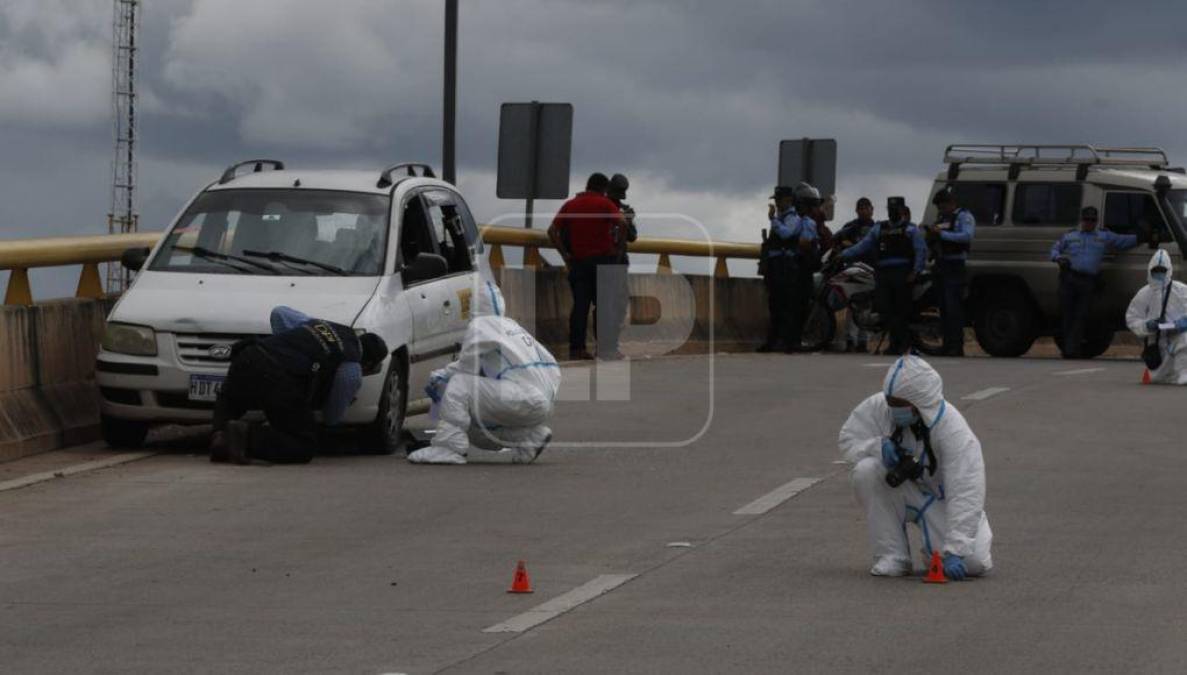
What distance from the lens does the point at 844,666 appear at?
27.9ft

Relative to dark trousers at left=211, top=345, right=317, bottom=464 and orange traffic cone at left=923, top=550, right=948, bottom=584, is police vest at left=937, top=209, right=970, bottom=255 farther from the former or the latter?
orange traffic cone at left=923, top=550, right=948, bottom=584

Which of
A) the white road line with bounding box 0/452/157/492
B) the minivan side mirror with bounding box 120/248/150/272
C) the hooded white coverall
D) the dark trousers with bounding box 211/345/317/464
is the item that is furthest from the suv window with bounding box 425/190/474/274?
the hooded white coverall

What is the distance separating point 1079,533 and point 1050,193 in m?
17.7

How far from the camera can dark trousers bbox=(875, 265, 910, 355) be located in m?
28.3

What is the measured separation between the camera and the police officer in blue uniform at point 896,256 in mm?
28219

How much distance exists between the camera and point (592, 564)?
442 inches

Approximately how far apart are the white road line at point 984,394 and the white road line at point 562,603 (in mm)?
10796

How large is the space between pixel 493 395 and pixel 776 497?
227cm

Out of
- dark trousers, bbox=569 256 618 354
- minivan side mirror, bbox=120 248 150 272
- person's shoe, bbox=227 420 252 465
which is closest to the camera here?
person's shoe, bbox=227 420 252 465

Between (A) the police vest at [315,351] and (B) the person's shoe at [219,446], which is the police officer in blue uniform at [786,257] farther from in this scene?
(B) the person's shoe at [219,446]

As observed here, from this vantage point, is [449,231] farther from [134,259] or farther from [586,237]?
[586,237]

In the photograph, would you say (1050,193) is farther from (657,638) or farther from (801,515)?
(657,638)

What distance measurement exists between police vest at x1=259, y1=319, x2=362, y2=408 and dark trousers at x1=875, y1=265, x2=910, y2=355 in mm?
13578

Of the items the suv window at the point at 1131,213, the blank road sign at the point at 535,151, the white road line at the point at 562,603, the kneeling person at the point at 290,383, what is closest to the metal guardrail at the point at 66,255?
A: the kneeling person at the point at 290,383
